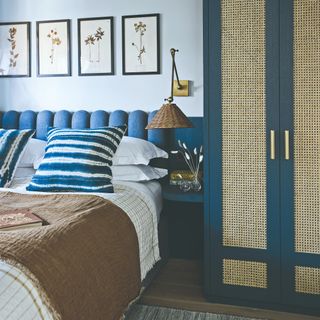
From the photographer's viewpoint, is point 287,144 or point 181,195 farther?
point 181,195

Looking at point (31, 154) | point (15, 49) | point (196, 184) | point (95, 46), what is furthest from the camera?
point (15, 49)

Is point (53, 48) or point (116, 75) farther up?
point (53, 48)

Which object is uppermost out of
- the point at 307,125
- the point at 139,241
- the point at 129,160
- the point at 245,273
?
the point at 307,125

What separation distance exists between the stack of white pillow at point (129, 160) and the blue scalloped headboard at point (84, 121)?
0.48 ft

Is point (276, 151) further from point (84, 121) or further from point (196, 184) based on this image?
point (84, 121)

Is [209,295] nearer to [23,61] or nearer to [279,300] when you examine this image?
[279,300]

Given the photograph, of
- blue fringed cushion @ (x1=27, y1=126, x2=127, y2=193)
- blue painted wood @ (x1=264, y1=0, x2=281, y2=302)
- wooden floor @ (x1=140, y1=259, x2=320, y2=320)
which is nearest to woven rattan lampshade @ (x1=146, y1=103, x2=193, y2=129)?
blue fringed cushion @ (x1=27, y1=126, x2=127, y2=193)

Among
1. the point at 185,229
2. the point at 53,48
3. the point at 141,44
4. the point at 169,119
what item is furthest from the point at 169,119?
the point at 53,48

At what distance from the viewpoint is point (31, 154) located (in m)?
2.91

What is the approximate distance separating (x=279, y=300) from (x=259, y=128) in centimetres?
98

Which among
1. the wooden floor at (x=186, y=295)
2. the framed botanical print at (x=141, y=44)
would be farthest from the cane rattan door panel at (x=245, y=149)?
the framed botanical print at (x=141, y=44)

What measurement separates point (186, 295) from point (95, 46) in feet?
6.46

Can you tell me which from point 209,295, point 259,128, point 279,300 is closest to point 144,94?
point 259,128

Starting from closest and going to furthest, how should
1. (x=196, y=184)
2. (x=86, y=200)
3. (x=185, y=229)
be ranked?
(x=86, y=200)
(x=196, y=184)
(x=185, y=229)
